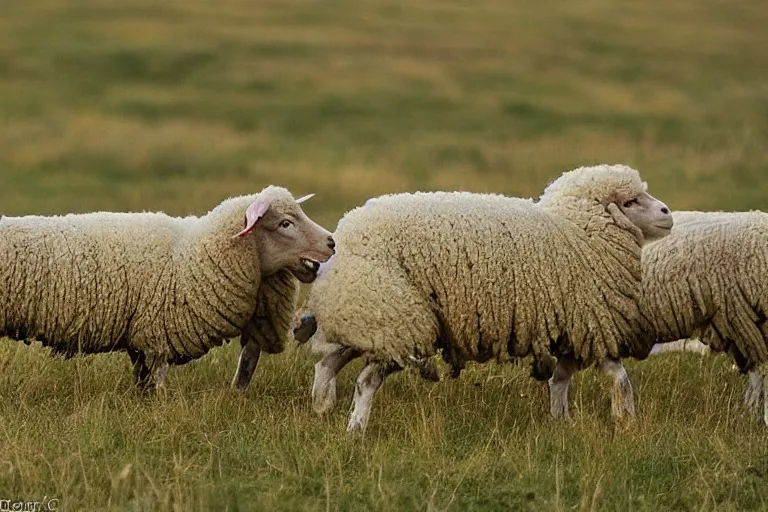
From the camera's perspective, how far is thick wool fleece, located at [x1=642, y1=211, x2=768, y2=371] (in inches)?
286

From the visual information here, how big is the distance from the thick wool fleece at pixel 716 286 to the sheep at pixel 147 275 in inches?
81.9

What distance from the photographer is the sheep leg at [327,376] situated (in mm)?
6945

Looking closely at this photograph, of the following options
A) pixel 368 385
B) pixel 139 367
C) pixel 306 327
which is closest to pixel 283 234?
pixel 306 327

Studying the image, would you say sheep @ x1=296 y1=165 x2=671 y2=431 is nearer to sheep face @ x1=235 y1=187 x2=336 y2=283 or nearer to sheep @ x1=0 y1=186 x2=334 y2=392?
sheep face @ x1=235 y1=187 x2=336 y2=283

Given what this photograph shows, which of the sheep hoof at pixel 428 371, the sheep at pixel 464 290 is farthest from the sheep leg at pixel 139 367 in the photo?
the sheep hoof at pixel 428 371

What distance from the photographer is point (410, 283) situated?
6.73 metres

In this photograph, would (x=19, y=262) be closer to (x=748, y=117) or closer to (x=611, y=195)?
(x=611, y=195)

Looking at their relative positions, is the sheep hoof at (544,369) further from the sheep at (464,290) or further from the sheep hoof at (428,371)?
the sheep hoof at (428,371)

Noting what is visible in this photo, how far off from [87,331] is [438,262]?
2.09 meters

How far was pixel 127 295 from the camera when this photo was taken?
7180 mm

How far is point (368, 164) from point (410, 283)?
1371cm

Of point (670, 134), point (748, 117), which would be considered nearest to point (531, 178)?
point (670, 134)

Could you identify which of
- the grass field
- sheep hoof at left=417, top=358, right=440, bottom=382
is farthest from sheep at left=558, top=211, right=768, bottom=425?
sheep hoof at left=417, top=358, right=440, bottom=382

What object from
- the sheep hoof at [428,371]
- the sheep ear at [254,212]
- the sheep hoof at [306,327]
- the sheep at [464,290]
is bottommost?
the sheep hoof at [428,371]
